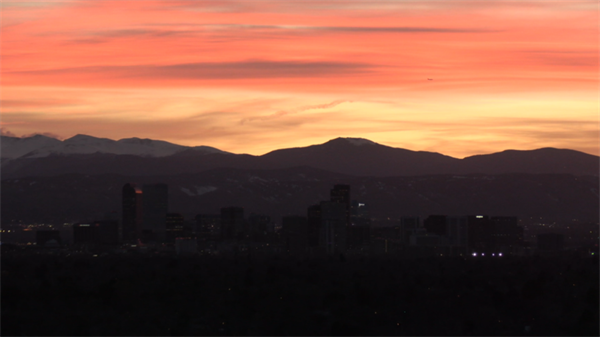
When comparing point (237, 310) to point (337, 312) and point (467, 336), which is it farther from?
point (467, 336)

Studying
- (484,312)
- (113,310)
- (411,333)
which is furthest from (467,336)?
(113,310)

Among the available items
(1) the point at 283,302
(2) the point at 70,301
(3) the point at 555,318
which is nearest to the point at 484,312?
(3) the point at 555,318

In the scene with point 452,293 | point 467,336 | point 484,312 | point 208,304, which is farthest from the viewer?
point 452,293

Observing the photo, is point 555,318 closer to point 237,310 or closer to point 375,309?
point 375,309

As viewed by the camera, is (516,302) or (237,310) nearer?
(237,310)

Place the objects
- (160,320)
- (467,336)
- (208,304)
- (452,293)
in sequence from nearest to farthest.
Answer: (467,336) < (160,320) < (208,304) < (452,293)

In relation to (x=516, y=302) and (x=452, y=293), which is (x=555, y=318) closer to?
(x=516, y=302)

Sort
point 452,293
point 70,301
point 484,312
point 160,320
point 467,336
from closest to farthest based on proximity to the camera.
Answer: point 467,336
point 160,320
point 484,312
point 70,301
point 452,293

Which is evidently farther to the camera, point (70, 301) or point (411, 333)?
point (70, 301)

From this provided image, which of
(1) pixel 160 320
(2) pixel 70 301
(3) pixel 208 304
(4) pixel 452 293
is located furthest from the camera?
(4) pixel 452 293
